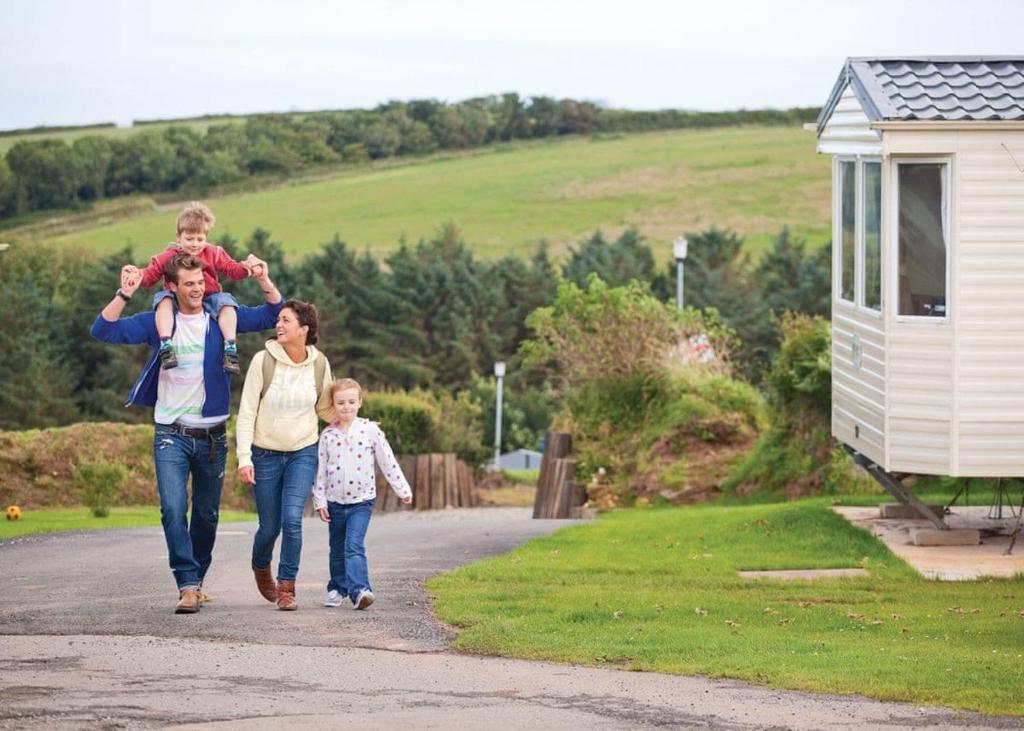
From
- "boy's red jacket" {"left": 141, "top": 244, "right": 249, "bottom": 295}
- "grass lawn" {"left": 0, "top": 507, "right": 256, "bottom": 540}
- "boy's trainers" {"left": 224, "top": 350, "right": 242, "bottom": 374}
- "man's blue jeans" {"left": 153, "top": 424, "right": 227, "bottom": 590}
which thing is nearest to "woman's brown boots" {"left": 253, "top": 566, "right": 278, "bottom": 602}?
"man's blue jeans" {"left": 153, "top": 424, "right": 227, "bottom": 590}

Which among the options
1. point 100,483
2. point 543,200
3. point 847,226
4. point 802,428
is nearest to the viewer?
point 847,226

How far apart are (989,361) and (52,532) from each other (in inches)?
350

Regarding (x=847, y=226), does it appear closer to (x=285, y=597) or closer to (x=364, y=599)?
(x=364, y=599)

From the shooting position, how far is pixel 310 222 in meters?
88.6

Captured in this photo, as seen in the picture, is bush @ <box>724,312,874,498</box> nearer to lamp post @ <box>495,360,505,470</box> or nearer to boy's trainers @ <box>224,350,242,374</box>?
boy's trainers @ <box>224,350,242,374</box>

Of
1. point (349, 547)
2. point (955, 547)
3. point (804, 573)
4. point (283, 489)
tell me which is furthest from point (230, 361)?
point (955, 547)

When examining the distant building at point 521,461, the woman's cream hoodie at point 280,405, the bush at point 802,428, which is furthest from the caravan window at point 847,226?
the distant building at point 521,461

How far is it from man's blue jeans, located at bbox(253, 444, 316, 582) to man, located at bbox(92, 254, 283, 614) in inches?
11.6

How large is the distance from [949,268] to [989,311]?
1.55ft

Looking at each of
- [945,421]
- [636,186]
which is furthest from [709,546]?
[636,186]

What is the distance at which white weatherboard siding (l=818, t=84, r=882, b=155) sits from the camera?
14.3 m

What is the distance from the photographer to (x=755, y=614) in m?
11.0

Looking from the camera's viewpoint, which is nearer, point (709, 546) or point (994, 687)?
point (994, 687)

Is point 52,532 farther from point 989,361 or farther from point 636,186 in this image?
point 636,186
